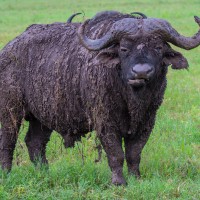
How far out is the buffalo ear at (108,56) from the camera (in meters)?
6.38

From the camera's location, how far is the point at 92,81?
671 cm

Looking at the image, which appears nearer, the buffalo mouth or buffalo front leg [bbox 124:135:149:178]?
the buffalo mouth

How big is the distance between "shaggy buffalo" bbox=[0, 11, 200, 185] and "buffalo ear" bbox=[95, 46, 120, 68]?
0.04 ft

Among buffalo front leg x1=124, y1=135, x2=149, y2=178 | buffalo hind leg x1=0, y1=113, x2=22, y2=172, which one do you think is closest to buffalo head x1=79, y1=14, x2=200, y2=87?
buffalo front leg x1=124, y1=135, x2=149, y2=178

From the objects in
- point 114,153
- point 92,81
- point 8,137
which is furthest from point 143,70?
point 8,137

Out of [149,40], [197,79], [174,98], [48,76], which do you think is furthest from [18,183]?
[197,79]

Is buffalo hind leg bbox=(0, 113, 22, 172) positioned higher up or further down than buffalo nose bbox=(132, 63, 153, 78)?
further down

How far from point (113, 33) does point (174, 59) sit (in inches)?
28.9

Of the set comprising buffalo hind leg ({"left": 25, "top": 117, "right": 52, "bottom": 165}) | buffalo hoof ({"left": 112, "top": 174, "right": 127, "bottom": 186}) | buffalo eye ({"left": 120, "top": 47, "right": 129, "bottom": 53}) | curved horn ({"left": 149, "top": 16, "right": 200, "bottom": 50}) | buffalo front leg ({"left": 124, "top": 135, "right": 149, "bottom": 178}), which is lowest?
buffalo hind leg ({"left": 25, "top": 117, "right": 52, "bottom": 165})

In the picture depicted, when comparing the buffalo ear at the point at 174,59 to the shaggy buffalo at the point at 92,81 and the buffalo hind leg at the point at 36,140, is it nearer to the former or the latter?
the shaggy buffalo at the point at 92,81

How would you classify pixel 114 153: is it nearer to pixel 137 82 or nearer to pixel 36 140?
pixel 137 82

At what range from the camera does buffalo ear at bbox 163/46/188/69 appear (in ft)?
21.0

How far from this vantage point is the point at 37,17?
31.5 meters

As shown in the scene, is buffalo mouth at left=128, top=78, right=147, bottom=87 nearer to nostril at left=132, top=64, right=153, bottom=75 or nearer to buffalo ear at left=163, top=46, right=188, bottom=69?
nostril at left=132, top=64, right=153, bottom=75
